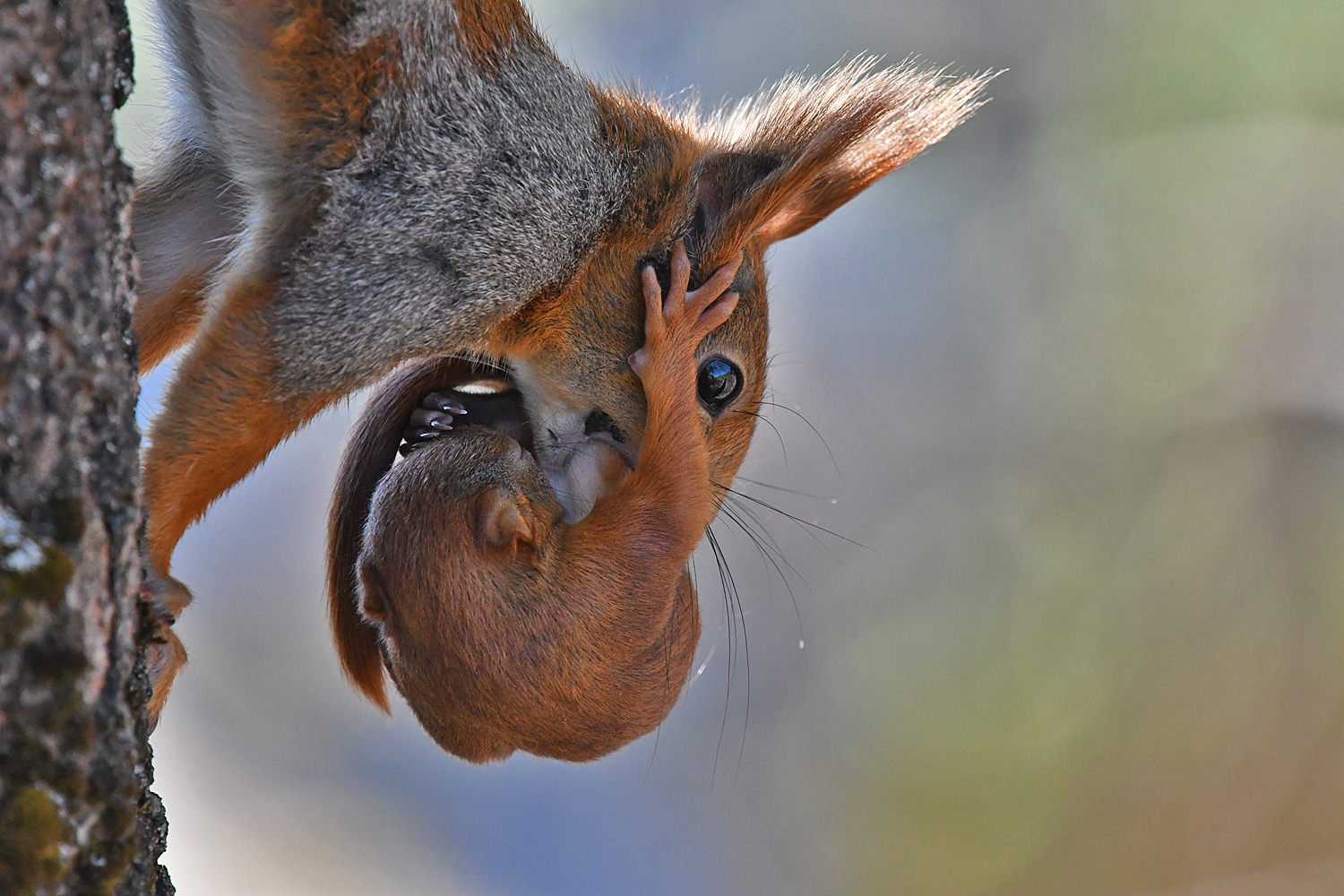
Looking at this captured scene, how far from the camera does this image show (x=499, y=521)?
1.28 metres

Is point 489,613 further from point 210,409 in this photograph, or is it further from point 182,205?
point 182,205

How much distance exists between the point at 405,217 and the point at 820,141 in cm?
62

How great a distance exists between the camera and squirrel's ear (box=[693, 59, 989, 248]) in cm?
154

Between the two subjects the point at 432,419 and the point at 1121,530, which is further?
the point at 1121,530

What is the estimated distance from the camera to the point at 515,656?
1.28 m

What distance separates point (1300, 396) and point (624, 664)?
3.38 m

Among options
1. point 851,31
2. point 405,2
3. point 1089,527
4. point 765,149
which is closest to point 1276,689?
point 1089,527

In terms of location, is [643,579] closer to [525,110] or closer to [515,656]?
[515,656]

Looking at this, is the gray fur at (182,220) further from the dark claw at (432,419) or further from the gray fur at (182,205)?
the dark claw at (432,419)

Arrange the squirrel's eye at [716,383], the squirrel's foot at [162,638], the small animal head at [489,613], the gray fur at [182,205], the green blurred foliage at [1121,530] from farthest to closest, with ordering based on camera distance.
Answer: the green blurred foliage at [1121,530] → the squirrel's eye at [716,383] → the gray fur at [182,205] → the small animal head at [489,613] → the squirrel's foot at [162,638]

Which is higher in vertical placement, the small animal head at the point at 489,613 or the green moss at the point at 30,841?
the small animal head at the point at 489,613

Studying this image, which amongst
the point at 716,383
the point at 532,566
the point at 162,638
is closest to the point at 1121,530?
the point at 716,383

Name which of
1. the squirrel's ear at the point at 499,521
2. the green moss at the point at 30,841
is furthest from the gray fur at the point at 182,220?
the green moss at the point at 30,841

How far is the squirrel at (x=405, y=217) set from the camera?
4.00 ft
